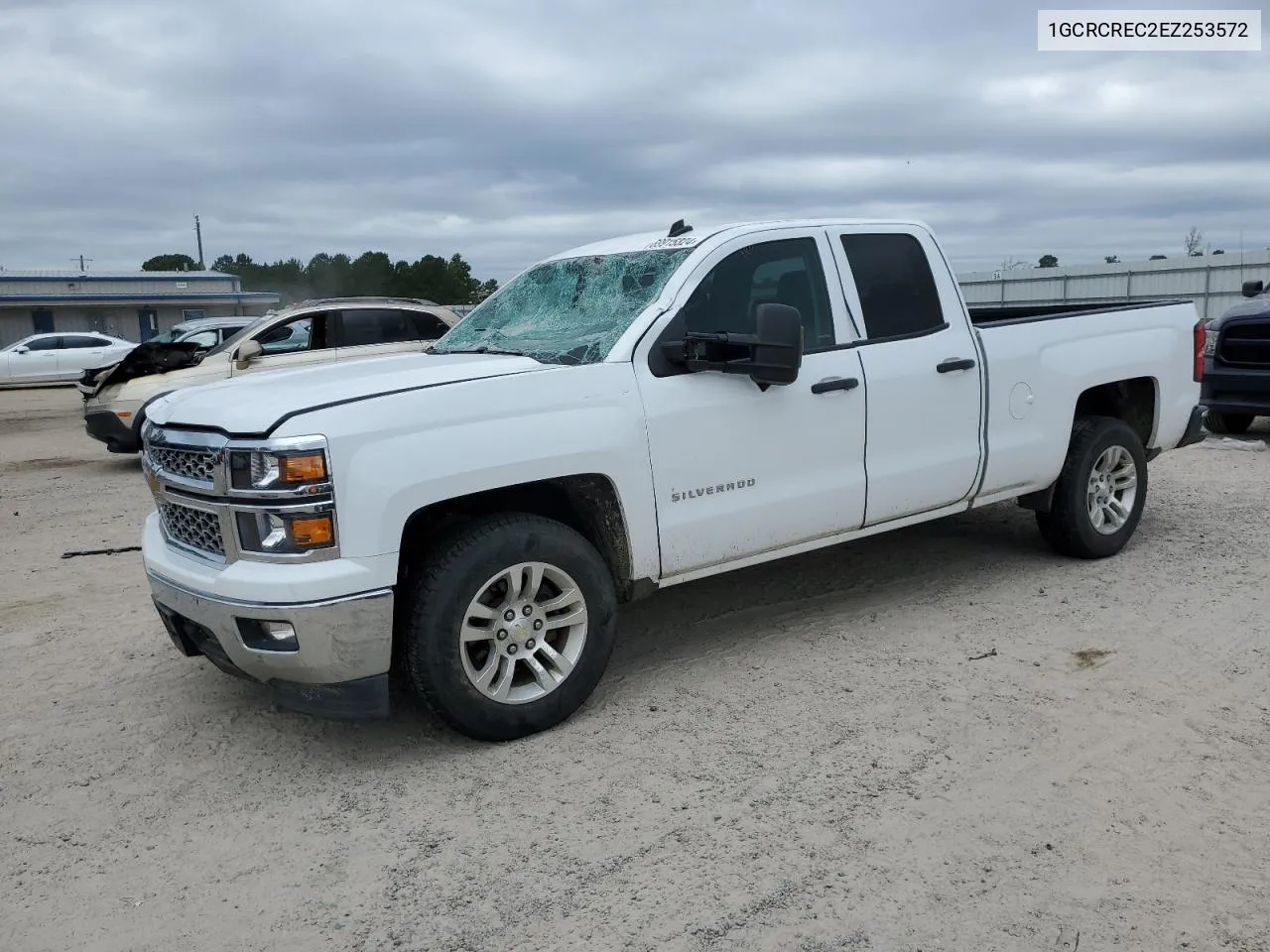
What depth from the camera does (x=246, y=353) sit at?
11.7 meters

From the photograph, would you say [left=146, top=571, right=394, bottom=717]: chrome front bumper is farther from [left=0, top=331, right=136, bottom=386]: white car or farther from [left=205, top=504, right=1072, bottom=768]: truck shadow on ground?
[left=0, top=331, right=136, bottom=386]: white car

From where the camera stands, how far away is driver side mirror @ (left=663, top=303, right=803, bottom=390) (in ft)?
13.8

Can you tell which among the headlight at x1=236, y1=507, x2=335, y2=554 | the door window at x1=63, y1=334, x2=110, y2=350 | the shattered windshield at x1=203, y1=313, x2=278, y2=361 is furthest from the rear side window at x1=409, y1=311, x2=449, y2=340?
the door window at x1=63, y1=334, x2=110, y2=350

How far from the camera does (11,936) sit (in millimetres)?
3061

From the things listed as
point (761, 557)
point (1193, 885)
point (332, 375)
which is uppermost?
point (332, 375)

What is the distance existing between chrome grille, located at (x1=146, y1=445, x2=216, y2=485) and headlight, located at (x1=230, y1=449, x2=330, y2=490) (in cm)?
22

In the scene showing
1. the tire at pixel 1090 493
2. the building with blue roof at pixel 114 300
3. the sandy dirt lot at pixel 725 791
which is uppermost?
the building with blue roof at pixel 114 300

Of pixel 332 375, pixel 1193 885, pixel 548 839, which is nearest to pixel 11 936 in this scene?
pixel 548 839

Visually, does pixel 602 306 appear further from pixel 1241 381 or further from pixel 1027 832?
pixel 1241 381

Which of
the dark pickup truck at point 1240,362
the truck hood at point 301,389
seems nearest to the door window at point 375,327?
the truck hood at point 301,389

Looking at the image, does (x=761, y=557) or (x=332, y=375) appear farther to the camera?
(x=761, y=557)

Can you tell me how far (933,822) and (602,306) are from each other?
2639mm

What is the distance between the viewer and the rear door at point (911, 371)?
16.8 feet

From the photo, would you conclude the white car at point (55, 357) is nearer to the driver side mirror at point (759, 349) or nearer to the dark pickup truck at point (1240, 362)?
the dark pickup truck at point (1240, 362)
